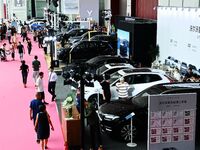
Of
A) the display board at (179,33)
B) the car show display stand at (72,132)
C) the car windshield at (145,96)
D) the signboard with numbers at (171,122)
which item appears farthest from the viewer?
the display board at (179,33)

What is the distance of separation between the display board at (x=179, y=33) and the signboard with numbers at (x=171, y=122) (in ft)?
37.4

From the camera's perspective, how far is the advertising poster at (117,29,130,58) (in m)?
26.6

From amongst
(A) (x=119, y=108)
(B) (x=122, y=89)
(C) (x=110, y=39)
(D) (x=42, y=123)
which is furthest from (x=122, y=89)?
(C) (x=110, y=39)

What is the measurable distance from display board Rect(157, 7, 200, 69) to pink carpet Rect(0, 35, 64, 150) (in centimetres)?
741

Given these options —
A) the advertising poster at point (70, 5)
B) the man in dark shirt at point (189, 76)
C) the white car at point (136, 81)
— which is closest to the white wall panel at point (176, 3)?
the man in dark shirt at point (189, 76)

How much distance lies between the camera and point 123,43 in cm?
2756

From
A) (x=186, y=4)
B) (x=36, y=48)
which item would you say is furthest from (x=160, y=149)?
(x=36, y=48)

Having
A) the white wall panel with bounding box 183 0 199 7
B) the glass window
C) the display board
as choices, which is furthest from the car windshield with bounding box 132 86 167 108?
the white wall panel with bounding box 183 0 199 7

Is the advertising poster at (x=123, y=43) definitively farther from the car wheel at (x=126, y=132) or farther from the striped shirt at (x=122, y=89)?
the car wheel at (x=126, y=132)

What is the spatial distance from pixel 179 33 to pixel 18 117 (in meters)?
10.4

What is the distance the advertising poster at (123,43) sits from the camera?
87.1 ft

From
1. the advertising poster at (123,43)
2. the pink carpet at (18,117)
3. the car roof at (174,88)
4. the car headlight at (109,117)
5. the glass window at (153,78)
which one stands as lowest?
the pink carpet at (18,117)

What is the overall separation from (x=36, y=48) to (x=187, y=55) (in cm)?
1990

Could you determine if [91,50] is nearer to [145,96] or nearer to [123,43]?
[123,43]
